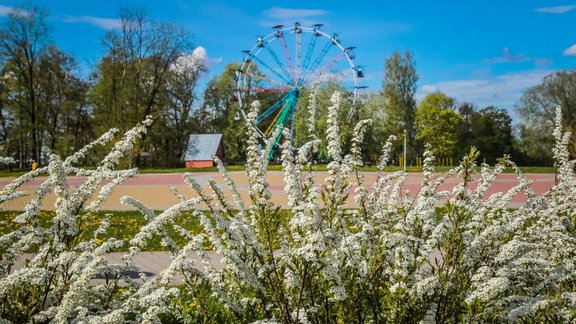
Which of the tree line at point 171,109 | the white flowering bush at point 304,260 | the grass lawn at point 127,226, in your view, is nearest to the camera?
the white flowering bush at point 304,260

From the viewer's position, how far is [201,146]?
6031 centimetres

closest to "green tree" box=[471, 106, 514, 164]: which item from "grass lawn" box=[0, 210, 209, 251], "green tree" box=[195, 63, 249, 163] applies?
"green tree" box=[195, 63, 249, 163]

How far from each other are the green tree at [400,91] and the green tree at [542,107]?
42.0ft

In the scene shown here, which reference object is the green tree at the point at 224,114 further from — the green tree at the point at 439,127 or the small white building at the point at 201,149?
the green tree at the point at 439,127

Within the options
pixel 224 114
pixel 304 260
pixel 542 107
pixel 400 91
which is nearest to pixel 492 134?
pixel 542 107

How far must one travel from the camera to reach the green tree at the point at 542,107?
56675 millimetres

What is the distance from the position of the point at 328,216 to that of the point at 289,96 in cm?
4184

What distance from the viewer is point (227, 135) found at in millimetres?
65625

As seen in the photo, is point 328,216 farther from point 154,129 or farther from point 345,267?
point 154,129

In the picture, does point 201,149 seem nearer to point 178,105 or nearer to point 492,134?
point 178,105

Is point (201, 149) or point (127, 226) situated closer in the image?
point (127, 226)

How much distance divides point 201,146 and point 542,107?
40309mm

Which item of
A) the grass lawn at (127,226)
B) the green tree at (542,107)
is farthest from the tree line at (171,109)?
the grass lawn at (127,226)

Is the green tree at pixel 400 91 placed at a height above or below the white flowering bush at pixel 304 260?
above
